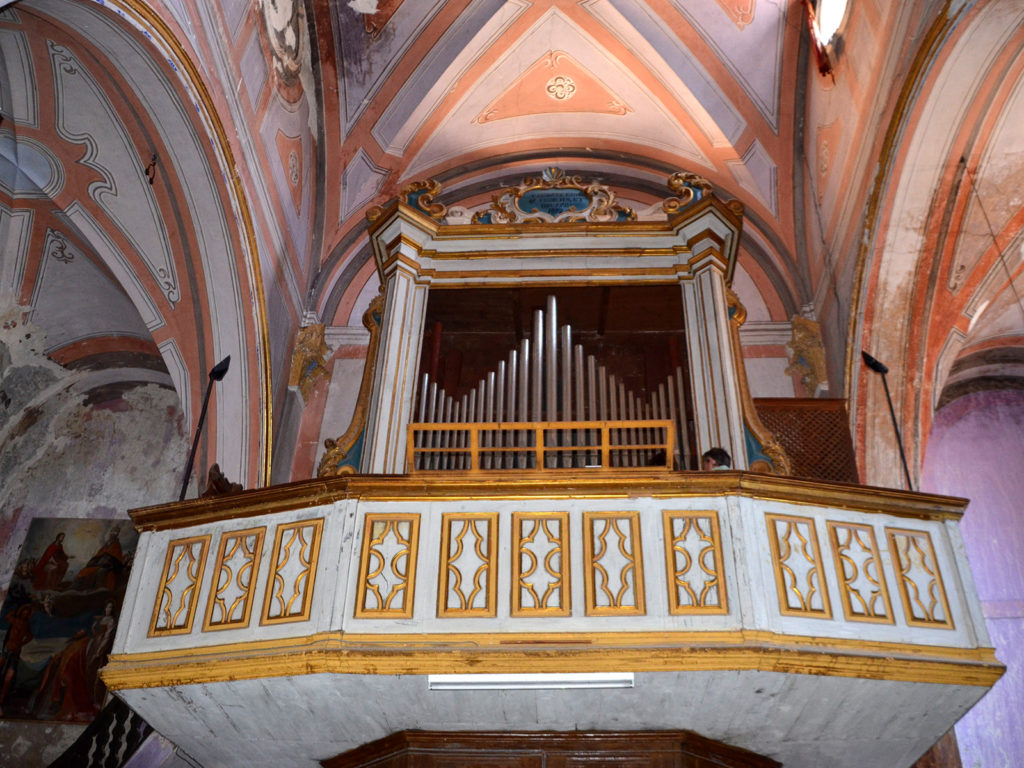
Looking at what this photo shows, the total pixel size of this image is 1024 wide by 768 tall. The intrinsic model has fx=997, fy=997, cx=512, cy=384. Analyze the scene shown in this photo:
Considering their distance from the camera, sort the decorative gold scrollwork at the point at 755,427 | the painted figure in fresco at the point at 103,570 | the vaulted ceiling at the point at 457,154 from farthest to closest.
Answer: the painted figure in fresco at the point at 103,570, the vaulted ceiling at the point at 457,154, the decorative gold scrollwork at the point at 755,427

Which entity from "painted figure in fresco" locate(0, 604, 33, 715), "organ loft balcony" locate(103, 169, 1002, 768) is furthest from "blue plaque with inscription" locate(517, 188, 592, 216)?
"painted figure in fresco" locate(0, 604, 33, 715)

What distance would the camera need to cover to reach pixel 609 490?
18.7 ft

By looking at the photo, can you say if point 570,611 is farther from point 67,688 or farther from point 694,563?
point 67,688

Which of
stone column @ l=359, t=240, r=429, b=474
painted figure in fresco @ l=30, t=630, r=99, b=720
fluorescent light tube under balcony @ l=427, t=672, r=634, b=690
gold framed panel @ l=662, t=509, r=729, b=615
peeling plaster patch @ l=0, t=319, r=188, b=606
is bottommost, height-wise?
fluorescent light tube under balcony @ l=427, t=672, r=634, b=690

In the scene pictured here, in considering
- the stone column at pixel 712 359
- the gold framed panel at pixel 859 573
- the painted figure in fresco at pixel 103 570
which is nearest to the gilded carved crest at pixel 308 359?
the painted figure in fresco at pixel 103 570

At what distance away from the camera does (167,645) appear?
565 centimetres

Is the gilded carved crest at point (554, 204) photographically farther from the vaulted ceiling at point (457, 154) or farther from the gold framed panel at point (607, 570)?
the gold framed panel at point (607, 570)

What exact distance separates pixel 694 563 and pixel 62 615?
8.01 m

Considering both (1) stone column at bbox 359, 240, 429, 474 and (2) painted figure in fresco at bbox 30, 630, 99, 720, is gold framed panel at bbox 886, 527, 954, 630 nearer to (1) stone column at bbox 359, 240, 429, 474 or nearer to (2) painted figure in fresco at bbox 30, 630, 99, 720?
(1) stone column at bbox 359, 240, 429, 474

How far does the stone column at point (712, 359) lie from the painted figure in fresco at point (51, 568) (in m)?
7.48

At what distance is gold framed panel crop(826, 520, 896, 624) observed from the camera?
5.38m

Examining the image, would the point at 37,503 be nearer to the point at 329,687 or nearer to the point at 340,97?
the point at 340,97

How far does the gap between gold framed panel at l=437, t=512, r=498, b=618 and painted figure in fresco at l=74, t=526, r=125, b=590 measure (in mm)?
6673

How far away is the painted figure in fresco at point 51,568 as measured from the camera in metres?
10.9
